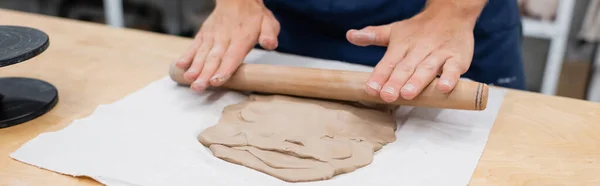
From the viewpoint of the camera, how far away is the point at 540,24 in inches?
84.0

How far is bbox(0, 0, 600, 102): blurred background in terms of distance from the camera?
2102 millimetres

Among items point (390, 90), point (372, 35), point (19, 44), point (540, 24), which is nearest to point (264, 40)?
point (372, 35)

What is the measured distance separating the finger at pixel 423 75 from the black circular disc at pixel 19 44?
62 cm

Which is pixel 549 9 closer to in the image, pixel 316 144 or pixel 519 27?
pixel 519 27

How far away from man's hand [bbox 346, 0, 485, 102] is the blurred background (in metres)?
1.15

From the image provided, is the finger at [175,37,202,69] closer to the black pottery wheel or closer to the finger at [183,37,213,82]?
the finger at [183,37,213,82]

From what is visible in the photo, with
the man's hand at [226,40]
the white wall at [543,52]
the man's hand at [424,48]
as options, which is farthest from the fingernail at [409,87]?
the white wall at [543,52]

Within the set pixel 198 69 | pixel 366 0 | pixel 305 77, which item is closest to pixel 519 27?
pixel 366 0

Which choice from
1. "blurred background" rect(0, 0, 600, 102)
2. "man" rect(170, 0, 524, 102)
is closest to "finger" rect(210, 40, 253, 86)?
"man" rect(170, 0, 524, 102)

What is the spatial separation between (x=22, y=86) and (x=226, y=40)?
1.37 feet

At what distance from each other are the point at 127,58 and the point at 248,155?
22.9 inches

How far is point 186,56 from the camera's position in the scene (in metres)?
1.15

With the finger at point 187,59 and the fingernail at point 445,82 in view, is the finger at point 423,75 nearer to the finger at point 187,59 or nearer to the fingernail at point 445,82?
the fingernail at point 445,82

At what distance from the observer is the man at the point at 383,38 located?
1009mm
